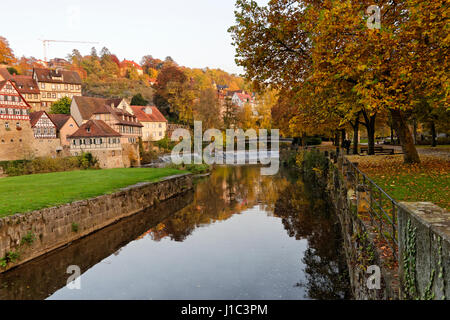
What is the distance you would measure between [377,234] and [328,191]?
57.2ft

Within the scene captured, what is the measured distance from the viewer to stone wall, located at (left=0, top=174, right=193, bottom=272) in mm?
11500

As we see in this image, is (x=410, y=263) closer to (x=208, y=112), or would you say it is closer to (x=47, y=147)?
(x=47, y=147)

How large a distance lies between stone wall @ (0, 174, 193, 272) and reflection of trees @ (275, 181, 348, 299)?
950 centimetres

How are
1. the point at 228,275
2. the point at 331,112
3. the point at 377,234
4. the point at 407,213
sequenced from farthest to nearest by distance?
the point at 331,112, the point at 228,275, the point at 377,234, the point at 407,213

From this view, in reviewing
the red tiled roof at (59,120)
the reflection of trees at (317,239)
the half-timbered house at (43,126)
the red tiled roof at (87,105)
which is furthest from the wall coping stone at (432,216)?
the red tiled roof at (87,105)

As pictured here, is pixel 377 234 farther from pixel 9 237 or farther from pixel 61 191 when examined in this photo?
pixel 61 191

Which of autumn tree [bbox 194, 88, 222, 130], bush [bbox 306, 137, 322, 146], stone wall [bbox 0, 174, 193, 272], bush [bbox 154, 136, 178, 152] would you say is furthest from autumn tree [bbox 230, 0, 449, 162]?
bush [bbox 154, 136, 178, 152]

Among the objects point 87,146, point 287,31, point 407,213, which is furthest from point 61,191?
point 87,146

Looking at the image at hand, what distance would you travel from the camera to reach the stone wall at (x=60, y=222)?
11.5 m

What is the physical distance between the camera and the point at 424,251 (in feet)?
12.1

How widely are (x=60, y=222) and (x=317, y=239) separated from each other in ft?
38.2

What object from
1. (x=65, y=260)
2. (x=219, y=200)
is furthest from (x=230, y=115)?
(x=65, y=260)

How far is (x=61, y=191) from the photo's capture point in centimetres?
1731

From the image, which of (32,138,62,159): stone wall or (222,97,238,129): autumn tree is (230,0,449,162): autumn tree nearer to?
(32,138,62,159): stone wall
